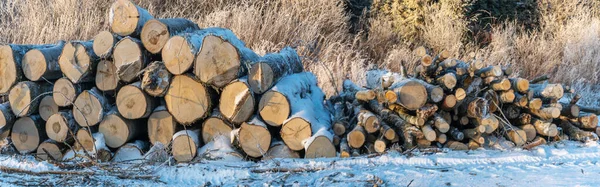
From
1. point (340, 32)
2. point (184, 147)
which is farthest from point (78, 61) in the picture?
point (340, 32)

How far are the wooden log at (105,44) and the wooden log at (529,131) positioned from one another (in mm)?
3684

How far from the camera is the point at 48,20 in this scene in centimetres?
789

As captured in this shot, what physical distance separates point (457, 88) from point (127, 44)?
284cm

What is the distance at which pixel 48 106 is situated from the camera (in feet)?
14.6

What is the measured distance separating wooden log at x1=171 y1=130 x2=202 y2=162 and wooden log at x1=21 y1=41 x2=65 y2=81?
1341 mm

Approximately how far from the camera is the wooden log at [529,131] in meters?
4.37

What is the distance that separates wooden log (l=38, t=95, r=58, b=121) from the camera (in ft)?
14.6

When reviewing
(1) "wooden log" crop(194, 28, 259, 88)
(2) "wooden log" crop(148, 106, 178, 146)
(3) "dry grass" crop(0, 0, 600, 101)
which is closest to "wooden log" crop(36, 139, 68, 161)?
(2) "wooden log" crop(148, 106, 178, 146)

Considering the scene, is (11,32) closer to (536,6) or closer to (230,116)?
(230,116)

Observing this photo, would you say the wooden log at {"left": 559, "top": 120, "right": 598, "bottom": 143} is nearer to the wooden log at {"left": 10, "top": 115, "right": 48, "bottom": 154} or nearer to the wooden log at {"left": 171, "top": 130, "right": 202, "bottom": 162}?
the wooden log at {"left": 171, "top": 130, "right": 202, "bottom": 162}

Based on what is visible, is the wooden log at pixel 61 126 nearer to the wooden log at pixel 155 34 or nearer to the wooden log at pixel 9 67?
the wooden log at pixel 9 67

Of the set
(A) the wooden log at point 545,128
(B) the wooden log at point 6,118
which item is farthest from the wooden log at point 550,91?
(B) the wooden log at point 6,118

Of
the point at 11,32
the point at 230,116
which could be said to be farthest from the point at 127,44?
the point at 11,32

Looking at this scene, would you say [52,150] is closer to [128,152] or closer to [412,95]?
[128,152]
